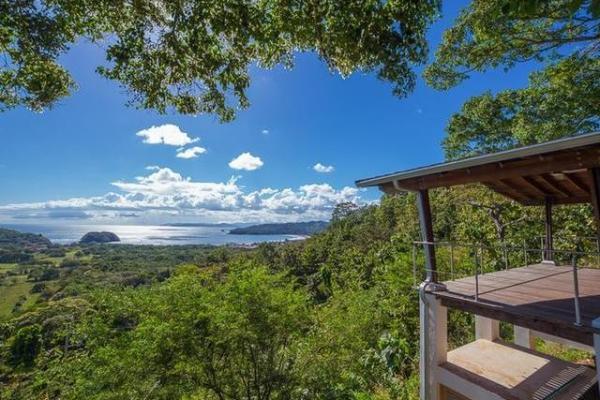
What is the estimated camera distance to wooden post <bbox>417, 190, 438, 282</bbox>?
14.6 ft

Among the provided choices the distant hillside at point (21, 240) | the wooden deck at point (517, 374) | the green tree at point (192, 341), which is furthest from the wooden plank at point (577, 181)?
the distant hillside at point (21, 240)

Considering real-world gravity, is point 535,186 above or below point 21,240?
above

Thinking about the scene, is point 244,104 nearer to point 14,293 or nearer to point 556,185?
point 556,185

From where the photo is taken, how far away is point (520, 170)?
342 cm

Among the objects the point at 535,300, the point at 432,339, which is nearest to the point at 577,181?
the point at 535,300

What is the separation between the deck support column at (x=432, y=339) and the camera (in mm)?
4371

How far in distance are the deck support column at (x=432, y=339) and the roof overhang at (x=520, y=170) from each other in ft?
4.86

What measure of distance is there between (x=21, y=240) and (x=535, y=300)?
163531mm

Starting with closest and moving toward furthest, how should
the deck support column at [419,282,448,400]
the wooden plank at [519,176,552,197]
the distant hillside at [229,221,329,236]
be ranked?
the deck support column at [419,282,448,400], the wooden plank at [519,176,552,197], the distant hillside at [229,221,329,236]

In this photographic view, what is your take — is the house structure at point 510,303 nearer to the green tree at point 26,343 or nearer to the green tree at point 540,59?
the green tree at point 540,59

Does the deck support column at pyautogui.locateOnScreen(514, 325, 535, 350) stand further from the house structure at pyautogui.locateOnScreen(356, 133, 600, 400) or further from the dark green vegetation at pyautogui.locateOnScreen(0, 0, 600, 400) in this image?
the dark green vegetation at pyautogui.locateOnScreen(0, 0, 600, 400)

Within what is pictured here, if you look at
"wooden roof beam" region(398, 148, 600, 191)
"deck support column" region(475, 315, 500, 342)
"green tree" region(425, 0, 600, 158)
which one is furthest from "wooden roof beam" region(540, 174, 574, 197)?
"deck support column" region(475, 315, 500, 342)

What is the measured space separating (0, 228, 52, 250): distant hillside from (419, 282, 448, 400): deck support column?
14306 centimetres

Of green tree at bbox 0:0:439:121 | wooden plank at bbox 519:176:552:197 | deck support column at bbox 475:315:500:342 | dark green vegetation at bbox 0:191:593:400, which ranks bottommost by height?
dark green vegetation at bbox 0:191:593:400
